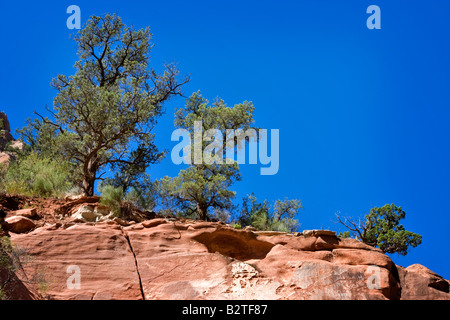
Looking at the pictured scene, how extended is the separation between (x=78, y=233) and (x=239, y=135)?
11.8 meters

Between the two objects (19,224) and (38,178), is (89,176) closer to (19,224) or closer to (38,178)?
(38,178)

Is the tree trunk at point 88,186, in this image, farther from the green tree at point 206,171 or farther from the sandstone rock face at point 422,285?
the sandstone rock face at point 422,285

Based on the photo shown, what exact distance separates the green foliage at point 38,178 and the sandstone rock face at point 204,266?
4.80 meters

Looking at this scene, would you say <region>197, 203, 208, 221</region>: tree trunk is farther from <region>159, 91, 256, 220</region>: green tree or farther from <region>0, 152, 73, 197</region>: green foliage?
<region>0, 152, 73, 197</region>: green foliage

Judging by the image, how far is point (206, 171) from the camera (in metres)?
24.0

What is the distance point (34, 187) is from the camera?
2064 cm

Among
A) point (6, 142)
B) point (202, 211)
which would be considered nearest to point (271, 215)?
point (202, 211)

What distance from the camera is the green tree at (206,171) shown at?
22672mm

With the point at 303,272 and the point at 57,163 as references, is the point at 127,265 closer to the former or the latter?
the point at 303,272

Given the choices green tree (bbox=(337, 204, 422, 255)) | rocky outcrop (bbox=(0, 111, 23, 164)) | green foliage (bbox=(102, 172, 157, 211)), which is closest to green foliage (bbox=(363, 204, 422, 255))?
green tree (bbox=(337, 204, 422, 255))

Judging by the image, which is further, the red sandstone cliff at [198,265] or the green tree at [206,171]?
the green tree at [206,171]

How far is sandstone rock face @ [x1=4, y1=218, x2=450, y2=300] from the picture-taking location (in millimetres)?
14348

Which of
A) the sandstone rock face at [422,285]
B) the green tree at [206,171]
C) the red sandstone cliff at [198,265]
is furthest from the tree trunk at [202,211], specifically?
the sandstone rock face at [422,285]

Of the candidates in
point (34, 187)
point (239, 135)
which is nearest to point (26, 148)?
point (34, 187)
